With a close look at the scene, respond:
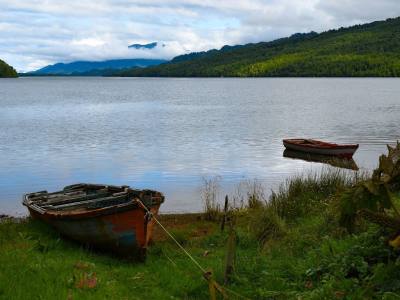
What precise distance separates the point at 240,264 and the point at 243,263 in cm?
9

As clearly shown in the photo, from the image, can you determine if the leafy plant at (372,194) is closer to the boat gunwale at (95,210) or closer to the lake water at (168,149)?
the boat gunwale at (95,210)

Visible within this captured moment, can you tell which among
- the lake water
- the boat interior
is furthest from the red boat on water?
the boat interior

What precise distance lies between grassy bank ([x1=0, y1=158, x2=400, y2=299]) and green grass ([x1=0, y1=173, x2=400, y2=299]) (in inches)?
0.6

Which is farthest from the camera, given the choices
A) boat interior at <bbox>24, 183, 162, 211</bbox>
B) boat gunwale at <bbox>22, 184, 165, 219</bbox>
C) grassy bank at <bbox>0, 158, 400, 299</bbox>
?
boat interior at <bbox>24, 183, 162, 211</bbox>

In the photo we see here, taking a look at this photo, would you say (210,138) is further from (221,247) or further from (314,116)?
(221,247)

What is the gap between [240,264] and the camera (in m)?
10.7

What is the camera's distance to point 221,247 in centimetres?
1376

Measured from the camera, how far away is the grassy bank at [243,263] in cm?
812

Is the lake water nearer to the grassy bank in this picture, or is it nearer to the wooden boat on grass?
the grassy bank

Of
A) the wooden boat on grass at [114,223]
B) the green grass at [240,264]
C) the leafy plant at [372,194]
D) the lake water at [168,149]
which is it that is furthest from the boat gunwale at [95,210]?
the lake water at [168,149]

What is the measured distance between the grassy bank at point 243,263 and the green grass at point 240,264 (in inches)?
0.6

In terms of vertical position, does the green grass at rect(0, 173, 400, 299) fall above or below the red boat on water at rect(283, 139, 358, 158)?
above

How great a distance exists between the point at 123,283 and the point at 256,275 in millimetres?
2529

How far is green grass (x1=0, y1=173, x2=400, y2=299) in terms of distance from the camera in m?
8.13
